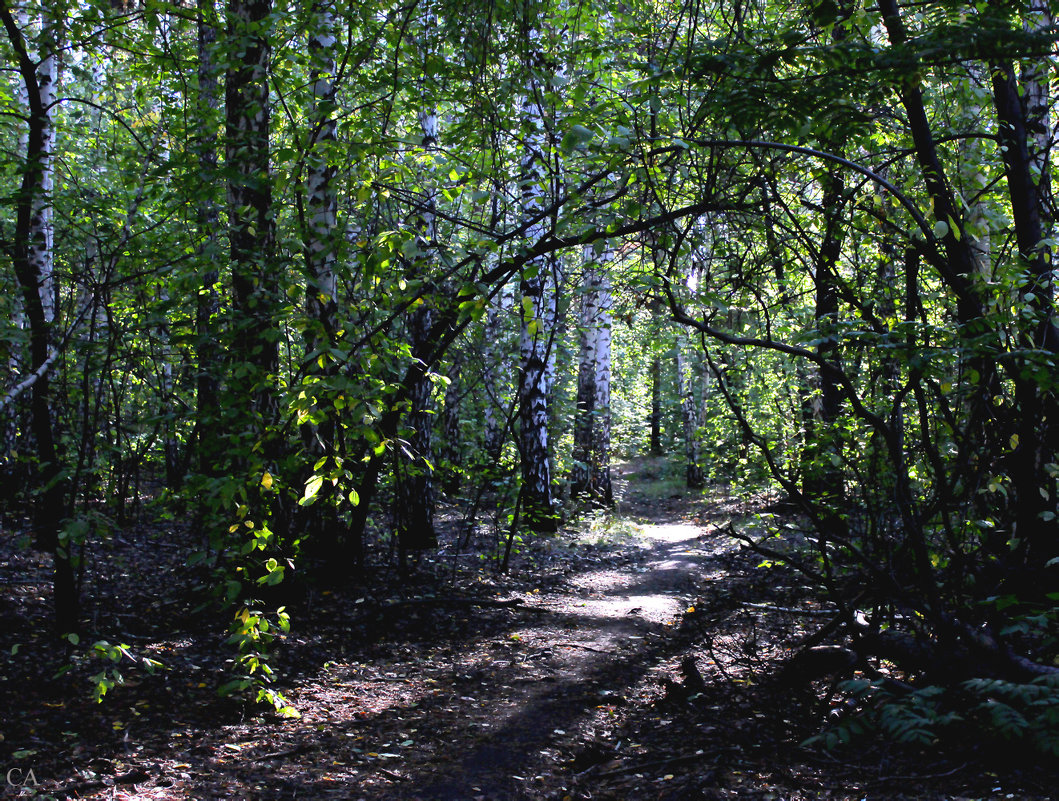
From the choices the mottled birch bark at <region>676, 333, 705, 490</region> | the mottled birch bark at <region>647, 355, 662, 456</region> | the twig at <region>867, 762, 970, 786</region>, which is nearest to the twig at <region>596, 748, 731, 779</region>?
the twig at <region>867, 762, 970, 786</region>

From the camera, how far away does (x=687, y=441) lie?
20328 mm

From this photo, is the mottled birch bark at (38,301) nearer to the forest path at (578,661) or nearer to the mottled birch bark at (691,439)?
the forest path at (578,661)

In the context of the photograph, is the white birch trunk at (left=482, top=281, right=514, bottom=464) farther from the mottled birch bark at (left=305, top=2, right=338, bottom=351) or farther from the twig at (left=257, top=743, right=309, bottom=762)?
the twig at (left=257, top=743, right=309, bottom=762)

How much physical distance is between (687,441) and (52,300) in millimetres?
15479

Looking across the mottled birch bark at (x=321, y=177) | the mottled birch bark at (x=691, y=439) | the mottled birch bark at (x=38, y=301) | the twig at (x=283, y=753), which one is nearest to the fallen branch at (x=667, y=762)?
the twig at (x=283, y=753)

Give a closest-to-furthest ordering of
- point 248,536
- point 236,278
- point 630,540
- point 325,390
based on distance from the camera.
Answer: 1. point 325,390
2. point 248,536
3. point 236,278
4. point 630,540

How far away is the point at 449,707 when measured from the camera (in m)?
4.83

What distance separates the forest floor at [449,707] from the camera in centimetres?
346

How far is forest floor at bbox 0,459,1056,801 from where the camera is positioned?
3455 millimetres

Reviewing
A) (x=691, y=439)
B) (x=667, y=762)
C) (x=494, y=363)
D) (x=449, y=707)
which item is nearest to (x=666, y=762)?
(x=667, y=762)

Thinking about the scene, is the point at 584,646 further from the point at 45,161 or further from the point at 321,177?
the point at 45,161

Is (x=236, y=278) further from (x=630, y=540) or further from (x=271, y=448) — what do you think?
(x=630, y=540)

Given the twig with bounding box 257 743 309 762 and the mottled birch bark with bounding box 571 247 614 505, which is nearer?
the twig with bounding box 257 743 309 762

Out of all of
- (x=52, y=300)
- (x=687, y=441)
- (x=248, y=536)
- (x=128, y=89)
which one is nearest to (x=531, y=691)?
(x=248, y=536)
